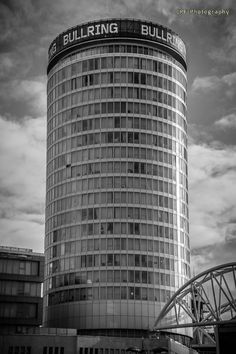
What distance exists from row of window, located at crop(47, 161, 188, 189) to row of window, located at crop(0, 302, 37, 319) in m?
47.9

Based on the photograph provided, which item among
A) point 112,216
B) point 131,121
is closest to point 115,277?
point 112,216

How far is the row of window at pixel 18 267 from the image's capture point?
132m

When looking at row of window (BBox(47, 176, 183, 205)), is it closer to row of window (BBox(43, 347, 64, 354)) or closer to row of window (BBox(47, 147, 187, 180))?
row of window (BBox(47, 147, 187, 180))

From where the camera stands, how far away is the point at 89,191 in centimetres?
16938

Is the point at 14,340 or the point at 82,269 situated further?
the point at 82,269

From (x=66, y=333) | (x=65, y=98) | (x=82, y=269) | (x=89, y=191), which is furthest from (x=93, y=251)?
(x=65, y=98)

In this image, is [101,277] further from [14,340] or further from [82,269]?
[14,340]

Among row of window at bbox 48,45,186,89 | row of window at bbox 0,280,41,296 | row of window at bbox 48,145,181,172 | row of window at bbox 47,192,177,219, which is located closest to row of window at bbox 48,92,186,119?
row of window at bbox 48,45,186,89

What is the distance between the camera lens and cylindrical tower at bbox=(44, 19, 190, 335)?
6398 inches

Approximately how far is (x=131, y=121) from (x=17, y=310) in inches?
2472

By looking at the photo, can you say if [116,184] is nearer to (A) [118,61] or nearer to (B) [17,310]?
(A) [118,61]

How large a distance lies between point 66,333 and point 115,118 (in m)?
58.0

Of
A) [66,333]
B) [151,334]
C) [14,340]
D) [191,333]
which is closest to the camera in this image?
[14,340]

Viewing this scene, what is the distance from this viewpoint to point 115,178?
168875 millimetres
